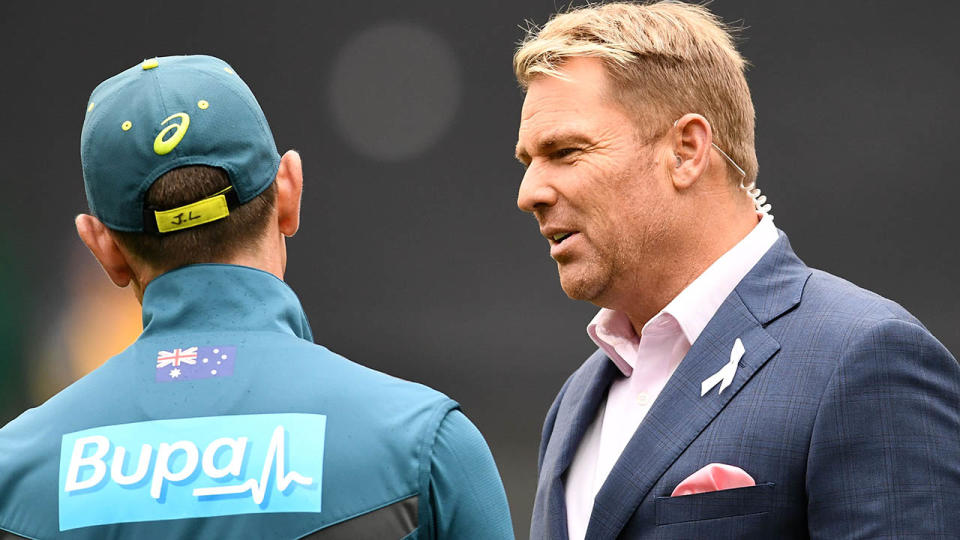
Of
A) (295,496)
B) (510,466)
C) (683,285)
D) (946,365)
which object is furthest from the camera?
(510,466)

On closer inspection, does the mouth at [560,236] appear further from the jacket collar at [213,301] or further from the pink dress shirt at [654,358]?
the jacket collar at [213,301]

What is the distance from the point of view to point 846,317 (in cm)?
152

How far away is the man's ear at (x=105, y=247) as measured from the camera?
1.34m

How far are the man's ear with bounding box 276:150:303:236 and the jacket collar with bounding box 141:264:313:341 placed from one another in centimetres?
8

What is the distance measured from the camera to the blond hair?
178cm

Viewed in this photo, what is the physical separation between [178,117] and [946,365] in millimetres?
973

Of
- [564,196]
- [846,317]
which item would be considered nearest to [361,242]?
[564,196]

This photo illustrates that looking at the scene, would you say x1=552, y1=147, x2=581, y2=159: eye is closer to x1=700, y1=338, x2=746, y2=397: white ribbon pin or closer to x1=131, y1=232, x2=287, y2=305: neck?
x1=700, y1=338, x2=746, y2=397: white ribbon pin

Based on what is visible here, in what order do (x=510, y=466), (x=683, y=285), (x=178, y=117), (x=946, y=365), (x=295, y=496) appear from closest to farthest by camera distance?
1. (x=295, y=496)
2. (x=178, y=117)
3. (x=946, y=365)
4. (x=683, y=285)
5. (x=510, y=466)

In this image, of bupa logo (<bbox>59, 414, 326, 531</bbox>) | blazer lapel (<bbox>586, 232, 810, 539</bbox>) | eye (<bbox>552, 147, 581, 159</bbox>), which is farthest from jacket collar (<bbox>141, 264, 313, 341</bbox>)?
eye (<bbox>552, 147, 581, 159</bbox>)

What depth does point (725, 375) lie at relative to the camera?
5.18 feet

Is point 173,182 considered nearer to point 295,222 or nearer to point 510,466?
point 295,222

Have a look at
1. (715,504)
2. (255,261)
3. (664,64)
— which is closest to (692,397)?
(715,504)

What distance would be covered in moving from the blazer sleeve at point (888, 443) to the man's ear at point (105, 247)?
856 millimetres
